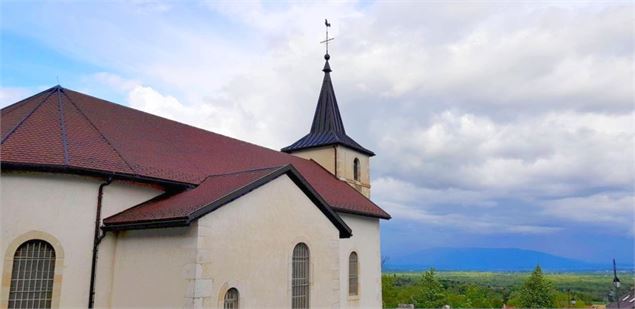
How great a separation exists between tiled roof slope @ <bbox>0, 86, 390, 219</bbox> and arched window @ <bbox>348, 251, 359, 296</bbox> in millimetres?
2334

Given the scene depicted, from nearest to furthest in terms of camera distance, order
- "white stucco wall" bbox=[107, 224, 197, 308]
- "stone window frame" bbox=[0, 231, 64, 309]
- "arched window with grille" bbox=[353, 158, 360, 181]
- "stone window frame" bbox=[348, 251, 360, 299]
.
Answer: "white stucco wall" bbox=[107, 224, 197, 308]
"stone window frame" bbox=[0, 231, 64, 309]
"stone window frame" bbox=[348, 251, 360, 299]
"arched window with grille" bbox=[353, 158, 360, 181]

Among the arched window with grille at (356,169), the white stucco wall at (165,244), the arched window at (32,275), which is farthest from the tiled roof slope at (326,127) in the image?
the arched window at (32,275)

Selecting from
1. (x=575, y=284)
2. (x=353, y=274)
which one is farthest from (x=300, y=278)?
(x=575, y=284)

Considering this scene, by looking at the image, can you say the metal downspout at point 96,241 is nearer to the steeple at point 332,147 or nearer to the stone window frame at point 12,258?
the stone window frame at point 12,258

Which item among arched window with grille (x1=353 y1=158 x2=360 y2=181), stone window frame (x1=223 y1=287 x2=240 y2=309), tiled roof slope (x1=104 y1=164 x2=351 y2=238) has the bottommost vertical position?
stone window frame (x1=223 y1=287 x2=240 y2=309)

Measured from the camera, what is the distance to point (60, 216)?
11742 mm

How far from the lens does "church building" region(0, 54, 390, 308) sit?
1097 cm

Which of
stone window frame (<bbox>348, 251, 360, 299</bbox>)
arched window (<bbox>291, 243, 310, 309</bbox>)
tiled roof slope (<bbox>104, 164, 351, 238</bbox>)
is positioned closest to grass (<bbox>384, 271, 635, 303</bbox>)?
stone window frame (<bbox>348, 251, 360, 299</bbox>)

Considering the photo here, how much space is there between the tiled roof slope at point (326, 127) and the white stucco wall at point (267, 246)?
1209cm

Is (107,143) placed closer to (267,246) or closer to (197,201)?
(197,201)

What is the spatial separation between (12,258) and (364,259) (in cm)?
1356

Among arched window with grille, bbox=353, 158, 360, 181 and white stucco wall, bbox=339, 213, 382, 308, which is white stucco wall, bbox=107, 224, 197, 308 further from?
arched window with grille, bbox=353, 158, 360, 181

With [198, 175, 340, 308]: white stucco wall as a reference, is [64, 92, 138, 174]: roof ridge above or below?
above

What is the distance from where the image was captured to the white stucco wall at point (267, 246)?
1097 centimetres
